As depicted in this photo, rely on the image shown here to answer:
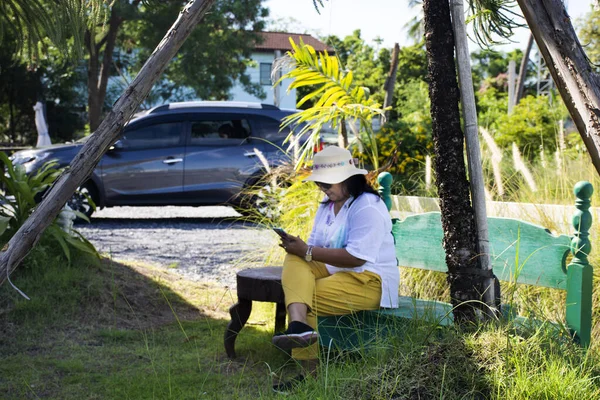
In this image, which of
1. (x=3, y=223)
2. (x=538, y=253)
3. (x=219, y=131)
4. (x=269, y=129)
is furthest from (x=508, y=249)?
(x=219, y=131)

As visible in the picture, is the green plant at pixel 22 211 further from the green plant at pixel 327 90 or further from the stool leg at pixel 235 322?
the green plant at pixel 327 90

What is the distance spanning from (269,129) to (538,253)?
8.46 m

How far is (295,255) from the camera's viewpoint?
4355 millimetres

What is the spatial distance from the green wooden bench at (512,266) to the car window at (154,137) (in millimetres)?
7571

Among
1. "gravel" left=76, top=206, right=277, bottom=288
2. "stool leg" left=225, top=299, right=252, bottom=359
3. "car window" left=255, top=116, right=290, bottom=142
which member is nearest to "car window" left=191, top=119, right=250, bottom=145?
"car window" left=255, top=116, right=290, bottom=142

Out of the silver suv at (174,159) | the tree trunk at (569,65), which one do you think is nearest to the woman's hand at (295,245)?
the tree trunk at (569,65)

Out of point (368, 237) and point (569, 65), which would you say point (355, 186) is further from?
point (569, 65)

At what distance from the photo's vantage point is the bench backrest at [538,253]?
388 cm

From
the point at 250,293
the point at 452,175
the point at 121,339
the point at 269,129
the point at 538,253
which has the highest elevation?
the point at 452,175

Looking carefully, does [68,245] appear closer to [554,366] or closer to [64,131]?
[554,366]

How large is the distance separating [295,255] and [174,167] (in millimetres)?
7926

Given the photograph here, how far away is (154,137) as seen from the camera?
12070mm

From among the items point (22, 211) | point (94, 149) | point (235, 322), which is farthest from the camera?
point (22, 211)

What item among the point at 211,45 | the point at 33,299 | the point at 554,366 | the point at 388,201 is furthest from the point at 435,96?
the point at 211,45
